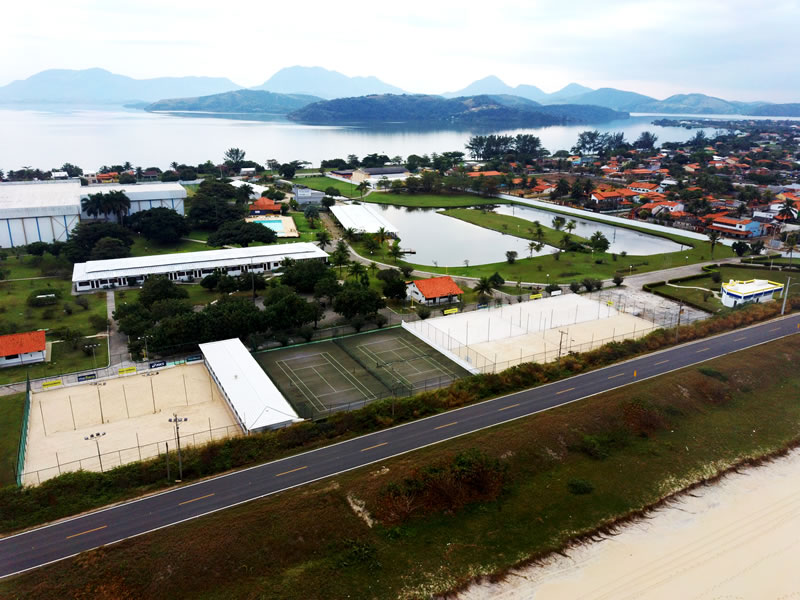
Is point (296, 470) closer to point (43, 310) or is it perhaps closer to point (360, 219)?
point (43, 310)

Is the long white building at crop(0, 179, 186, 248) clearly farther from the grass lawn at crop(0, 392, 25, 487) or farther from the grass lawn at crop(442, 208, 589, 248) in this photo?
the grass lawn at crop(442, 208, 589, 248)

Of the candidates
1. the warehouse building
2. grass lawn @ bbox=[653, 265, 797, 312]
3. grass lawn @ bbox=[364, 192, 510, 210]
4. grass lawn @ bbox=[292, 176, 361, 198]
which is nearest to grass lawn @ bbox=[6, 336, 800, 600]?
grass lawn @ bbox=[653, 265, 797, 312]

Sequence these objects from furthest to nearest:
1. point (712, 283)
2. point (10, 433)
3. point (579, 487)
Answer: point (712, 283)
point (10, 433)
point (579, 487)

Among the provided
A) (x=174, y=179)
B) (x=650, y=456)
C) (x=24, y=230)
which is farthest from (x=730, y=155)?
(x=24, y=230)

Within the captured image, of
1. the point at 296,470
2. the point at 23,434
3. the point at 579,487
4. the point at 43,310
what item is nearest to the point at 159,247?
the point at 43,310

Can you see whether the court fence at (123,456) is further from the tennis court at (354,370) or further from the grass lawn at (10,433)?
the tennis court at (354,370)

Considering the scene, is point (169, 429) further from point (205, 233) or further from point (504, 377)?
point (205, 233)
